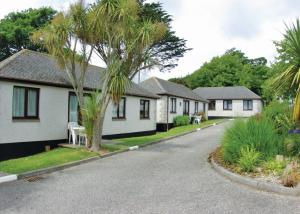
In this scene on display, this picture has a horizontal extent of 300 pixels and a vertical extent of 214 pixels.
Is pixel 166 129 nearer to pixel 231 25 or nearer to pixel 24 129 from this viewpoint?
pixel 231 25

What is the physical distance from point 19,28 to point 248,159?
1492 inches

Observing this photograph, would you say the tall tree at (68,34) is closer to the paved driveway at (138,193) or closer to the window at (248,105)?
the paved driveway at (138,193)

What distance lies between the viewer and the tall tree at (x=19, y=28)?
137 feet

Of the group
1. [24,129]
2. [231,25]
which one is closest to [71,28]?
[24,129]

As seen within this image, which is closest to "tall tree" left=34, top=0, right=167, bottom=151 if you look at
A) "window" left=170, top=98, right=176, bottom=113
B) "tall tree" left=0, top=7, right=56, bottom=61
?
"window" left=170, top=98, right=176, bottom=113

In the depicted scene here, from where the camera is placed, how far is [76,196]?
8.16 m

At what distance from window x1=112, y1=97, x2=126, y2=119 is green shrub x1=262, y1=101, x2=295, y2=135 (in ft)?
31.2

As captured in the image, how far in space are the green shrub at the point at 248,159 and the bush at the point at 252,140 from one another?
14.2 inches

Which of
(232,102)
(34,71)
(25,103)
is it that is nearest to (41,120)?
(25,103)

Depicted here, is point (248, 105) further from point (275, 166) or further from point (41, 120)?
point (275, 166)

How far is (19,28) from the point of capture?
137 ft

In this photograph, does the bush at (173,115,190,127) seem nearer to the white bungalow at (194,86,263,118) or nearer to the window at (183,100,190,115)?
the window at (183,100,190,115)

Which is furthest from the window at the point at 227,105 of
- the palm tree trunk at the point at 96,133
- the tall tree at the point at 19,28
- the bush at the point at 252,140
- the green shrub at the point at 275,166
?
the green shrub at the point at 275,166

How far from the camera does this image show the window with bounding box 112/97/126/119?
21.8 m
